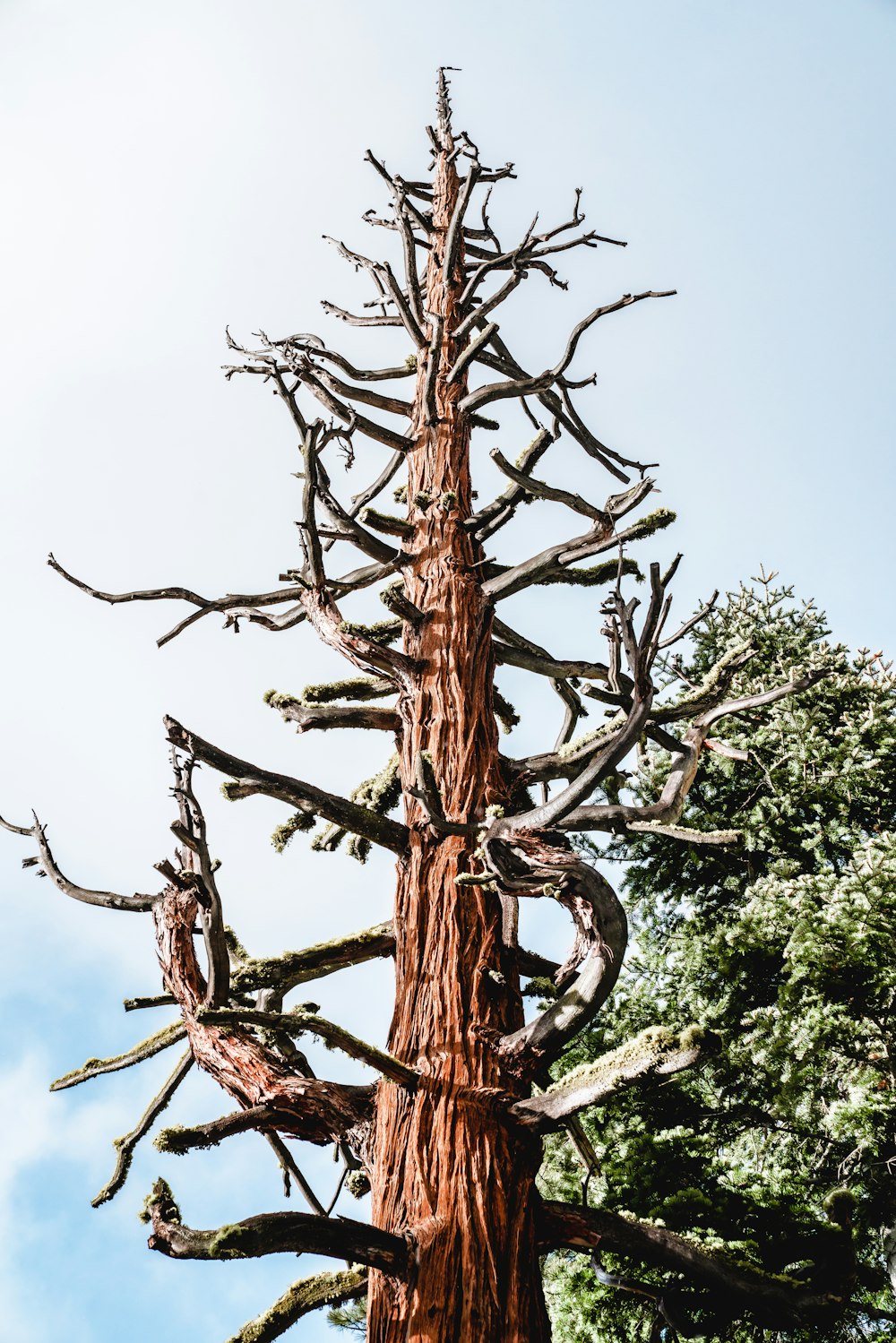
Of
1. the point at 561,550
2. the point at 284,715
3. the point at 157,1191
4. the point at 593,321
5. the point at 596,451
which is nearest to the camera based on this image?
the point at 157,1191

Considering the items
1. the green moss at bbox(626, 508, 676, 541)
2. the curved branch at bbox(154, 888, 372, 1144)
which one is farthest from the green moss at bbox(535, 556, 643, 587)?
the curved branch at bbox(154, 888, 372, 1144)

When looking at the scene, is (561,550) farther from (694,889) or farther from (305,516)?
(694,889)

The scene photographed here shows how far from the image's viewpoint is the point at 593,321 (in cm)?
667

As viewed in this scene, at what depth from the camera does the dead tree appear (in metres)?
3.54

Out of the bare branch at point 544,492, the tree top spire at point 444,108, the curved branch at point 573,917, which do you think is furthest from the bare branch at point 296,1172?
the tree top spire at point 444,108

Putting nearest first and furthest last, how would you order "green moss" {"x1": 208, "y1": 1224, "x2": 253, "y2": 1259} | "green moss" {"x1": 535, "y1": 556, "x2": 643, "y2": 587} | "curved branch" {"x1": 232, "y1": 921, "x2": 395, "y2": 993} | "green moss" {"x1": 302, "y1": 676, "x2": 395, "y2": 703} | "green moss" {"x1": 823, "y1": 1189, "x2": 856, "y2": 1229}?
"green moss" {"x1": 208, "y1": 1224, "x2": 253, "y2": 1259} < "green moss" {"x1": 823, "y1": 1189, "x2": 856, "y2": 1229} < "curved branch" {"x1": 232, "y1": 921, "x2": 395, "y2": 993} < "green moss" {"x1": 302, "y1": 676, "x2": 395, "y2": 703} < "green moss" {"x1": 535, "y1": 556, "x2": 643, "y2": 587}

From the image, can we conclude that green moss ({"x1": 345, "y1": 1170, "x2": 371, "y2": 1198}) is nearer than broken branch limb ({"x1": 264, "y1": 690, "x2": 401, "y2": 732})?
Yes

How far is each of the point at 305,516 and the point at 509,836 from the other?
1.92m

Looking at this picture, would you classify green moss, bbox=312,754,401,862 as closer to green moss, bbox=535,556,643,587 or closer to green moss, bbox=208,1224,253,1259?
green moss, bbox=535,556,643,587

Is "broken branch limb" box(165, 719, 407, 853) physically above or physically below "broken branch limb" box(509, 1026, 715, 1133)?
above

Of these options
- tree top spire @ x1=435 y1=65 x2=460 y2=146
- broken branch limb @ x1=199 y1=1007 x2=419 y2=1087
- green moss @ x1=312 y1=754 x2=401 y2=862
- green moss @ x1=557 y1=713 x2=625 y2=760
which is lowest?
broken branch limb @ x1=199 y1=1007 x2=419 y2=1087

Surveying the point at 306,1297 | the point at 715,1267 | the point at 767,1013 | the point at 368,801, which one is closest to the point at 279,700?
the point at 368,801

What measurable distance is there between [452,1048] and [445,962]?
40 cm

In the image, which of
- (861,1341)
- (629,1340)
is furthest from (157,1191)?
(861,1341)
